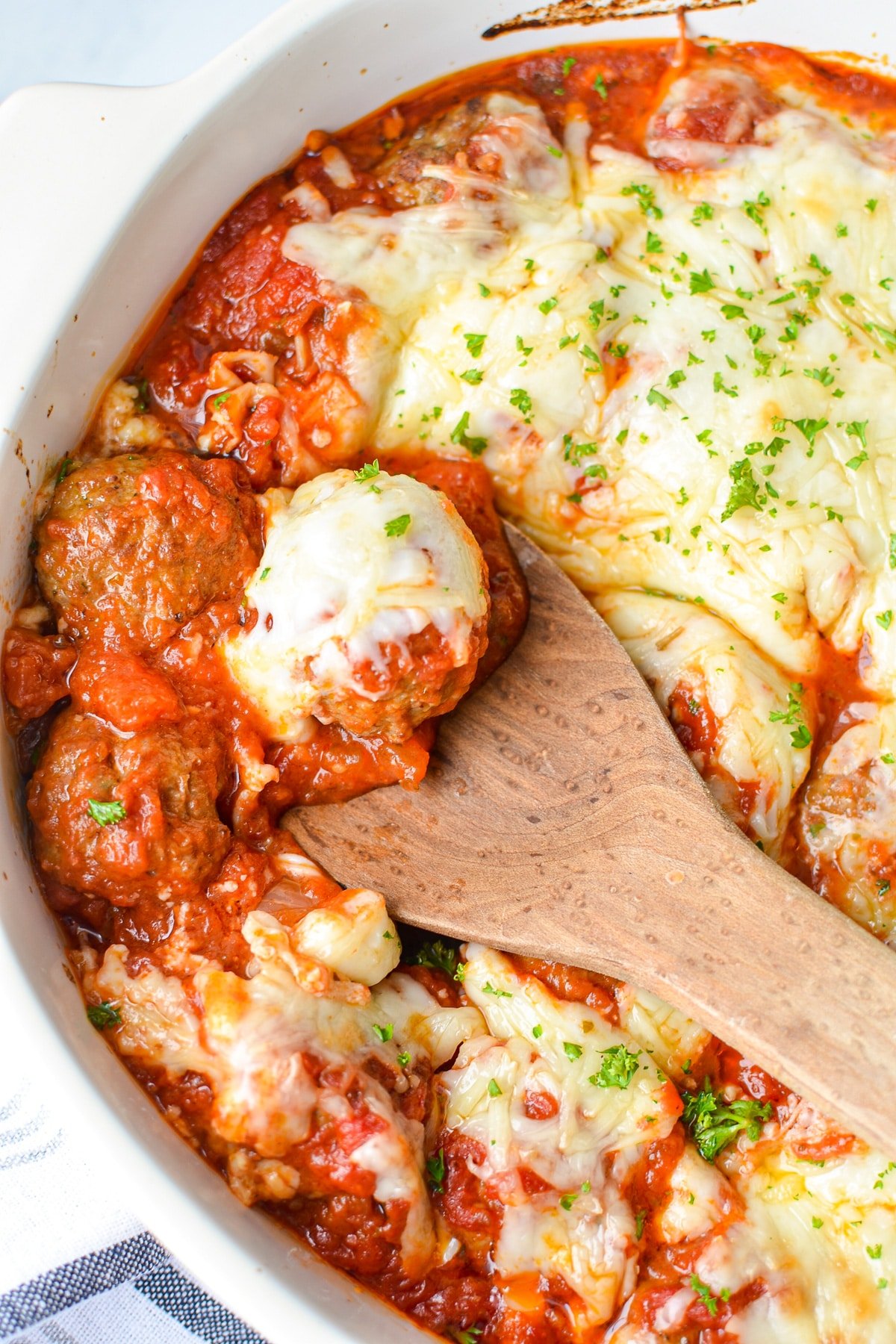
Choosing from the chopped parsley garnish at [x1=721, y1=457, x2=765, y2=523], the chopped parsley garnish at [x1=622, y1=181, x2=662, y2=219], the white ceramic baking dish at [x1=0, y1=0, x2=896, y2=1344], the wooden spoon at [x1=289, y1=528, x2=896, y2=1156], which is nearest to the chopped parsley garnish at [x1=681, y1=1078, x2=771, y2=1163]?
the wooden spoon at [x1=289, y1=528, x2=896, y2=1156]

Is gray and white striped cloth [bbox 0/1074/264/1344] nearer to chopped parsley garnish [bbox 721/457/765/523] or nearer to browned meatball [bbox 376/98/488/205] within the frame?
chopped parsley garnish [bbox 721/457/765/523]

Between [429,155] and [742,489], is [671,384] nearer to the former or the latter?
[742,489]

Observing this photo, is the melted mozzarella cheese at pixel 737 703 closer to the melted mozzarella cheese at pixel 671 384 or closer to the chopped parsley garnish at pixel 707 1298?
the melted mozzarella cheese at pixel 671 384

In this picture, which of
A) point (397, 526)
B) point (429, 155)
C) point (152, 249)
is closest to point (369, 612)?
point (397, 526)

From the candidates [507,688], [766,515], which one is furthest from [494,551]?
[766,515]

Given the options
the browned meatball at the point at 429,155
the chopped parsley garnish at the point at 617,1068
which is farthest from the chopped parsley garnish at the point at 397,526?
the chopped parsley garnish at the point at 617,1068

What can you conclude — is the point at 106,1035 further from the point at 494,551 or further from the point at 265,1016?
the point at 494,551
